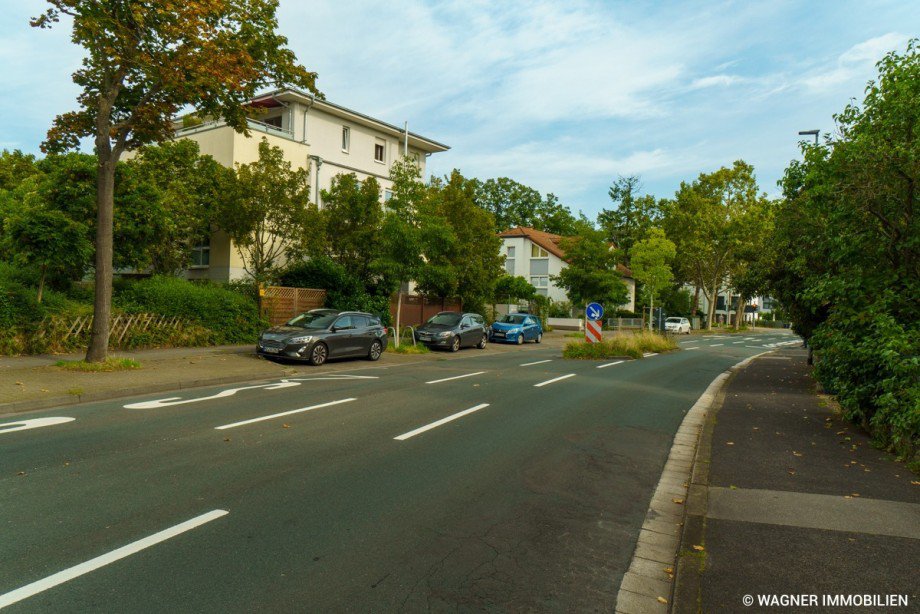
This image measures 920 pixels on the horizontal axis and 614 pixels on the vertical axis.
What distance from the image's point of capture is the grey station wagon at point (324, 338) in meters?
16.7

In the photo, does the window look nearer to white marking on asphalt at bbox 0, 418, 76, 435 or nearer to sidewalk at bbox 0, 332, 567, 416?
sidewalk at bbox 0, 332, 567, 416

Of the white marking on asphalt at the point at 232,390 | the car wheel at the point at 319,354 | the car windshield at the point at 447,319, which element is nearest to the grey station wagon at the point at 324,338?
the car wheel at the point at 319,354

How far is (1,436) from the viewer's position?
7258 mm

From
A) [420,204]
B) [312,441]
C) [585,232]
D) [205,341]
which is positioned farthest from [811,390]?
[585,232]

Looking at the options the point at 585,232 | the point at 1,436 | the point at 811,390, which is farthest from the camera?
the point at 585,232

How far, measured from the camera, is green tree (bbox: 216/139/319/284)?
2236 cm

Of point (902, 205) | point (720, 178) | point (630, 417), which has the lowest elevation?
point (630, 417)

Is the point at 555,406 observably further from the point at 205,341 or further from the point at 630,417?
the point at 205,341

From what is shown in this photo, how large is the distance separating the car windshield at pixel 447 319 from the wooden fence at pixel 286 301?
4.74 m

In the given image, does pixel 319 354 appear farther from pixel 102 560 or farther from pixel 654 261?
pixel 654 261

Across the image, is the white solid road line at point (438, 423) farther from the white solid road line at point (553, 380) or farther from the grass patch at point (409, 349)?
the grass patch at point (409, 349)

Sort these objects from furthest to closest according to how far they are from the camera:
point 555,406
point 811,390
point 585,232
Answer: point 585,232, point 811,390, point 555,406

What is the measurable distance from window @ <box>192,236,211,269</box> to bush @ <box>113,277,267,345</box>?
641 cm

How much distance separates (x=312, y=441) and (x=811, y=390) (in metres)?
11.9
